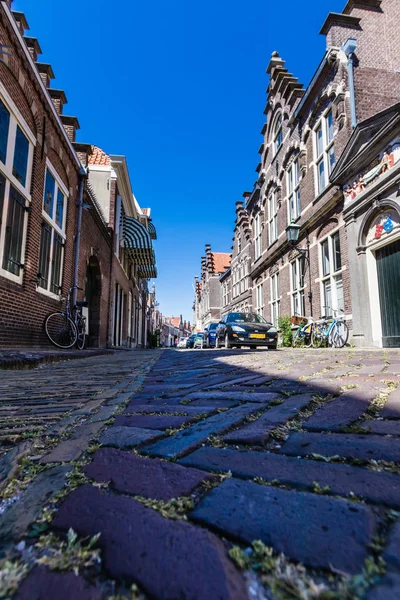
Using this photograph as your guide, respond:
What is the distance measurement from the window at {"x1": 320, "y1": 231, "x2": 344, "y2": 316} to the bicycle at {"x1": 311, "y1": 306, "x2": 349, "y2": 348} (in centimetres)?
41

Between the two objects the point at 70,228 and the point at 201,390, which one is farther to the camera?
the point at 70,228

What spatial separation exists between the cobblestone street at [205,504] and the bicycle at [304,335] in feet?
31.9

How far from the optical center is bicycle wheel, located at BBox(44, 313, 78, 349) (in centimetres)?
721

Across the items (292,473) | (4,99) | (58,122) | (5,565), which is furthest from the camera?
(58,122)

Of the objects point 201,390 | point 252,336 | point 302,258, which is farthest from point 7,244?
point 302,258

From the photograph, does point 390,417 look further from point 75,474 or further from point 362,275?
point 362,275

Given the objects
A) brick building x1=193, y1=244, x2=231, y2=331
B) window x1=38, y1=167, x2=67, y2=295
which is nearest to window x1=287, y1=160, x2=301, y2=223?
window x1=38, y1=167, x2=67, y2=295

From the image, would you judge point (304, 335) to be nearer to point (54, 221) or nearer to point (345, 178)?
point (345, 178)

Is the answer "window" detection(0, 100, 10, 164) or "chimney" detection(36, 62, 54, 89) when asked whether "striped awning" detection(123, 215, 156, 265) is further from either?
"window" detection(0, 100, 10, 164)

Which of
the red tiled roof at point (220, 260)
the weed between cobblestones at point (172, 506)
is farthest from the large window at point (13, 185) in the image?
the red tiled roof at point (220, 260)

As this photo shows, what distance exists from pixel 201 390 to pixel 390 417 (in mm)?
1302

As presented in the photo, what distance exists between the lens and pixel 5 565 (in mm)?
625

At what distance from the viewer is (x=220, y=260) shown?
47.4 meters

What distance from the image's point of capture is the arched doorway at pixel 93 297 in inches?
431
